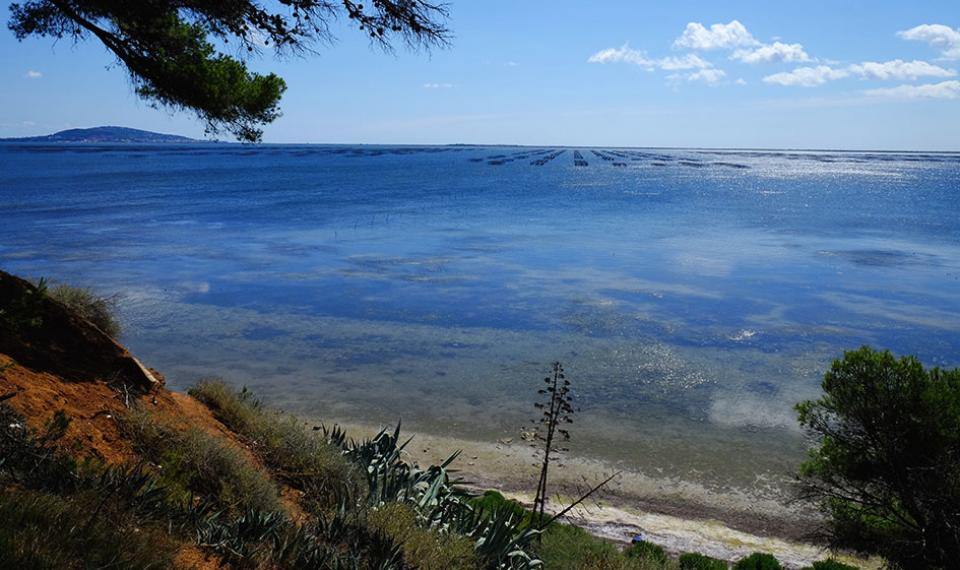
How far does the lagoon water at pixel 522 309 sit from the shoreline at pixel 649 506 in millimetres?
539

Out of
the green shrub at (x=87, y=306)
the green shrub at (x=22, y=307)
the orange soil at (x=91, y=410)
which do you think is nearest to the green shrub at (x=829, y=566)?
the orange soil at (x=91, y=410)

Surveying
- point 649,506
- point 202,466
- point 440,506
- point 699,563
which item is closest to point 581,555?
point 440,506

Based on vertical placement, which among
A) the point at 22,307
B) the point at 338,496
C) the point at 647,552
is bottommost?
the point at 647,552

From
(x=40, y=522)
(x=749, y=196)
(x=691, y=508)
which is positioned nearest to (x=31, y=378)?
(x=40, y=522)

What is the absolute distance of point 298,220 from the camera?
48.6m

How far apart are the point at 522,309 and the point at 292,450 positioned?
1641cm

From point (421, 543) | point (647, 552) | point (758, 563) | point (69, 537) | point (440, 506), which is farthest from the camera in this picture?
point (758, 563)

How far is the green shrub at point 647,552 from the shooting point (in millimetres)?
8281

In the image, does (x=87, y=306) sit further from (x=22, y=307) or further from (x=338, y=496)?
(x=338, y=496)

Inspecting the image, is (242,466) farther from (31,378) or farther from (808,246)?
(808,246)

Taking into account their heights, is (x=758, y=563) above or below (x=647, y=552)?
below

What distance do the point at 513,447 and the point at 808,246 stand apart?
111ft

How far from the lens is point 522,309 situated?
77.9 feet

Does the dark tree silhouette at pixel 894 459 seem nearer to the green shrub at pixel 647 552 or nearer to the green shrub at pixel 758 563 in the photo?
the green shrub at pixel 758 563
